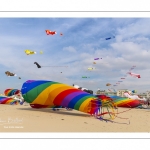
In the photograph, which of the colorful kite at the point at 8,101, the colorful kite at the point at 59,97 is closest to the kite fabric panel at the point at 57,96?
the colorful kite at the point at 59,97

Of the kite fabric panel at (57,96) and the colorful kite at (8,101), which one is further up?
the kite fabric panel at (57,96)

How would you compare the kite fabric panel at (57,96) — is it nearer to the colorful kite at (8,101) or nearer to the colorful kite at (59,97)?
the colorful kite at (59,97)

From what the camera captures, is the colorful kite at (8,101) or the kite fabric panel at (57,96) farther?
the colorful kite at (8,101)

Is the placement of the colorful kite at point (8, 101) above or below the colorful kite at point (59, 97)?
below

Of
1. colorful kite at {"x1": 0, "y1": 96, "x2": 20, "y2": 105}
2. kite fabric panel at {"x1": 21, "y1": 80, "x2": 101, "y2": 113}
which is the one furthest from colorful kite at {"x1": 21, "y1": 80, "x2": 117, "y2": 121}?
colorful kite at {"x1": 0, "y1": 96, "x2": 20, "y2": 105}

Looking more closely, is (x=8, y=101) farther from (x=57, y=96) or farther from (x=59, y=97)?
(x=59, y=97)

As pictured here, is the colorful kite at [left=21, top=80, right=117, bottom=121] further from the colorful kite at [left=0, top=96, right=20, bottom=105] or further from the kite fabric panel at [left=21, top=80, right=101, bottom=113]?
the colorful kite at [left=0, top=96, right=20, bottom=105]

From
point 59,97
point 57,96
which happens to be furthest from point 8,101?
point 59,97

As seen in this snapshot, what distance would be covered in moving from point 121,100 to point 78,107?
11.9 meters

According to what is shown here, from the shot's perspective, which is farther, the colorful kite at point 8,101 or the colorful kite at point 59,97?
the colorful kite at point 8,101
